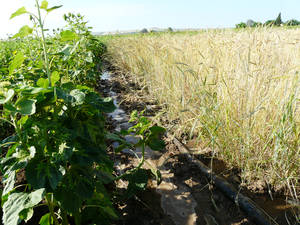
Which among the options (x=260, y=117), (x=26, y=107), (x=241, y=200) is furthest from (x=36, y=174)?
(x=260, y=117)

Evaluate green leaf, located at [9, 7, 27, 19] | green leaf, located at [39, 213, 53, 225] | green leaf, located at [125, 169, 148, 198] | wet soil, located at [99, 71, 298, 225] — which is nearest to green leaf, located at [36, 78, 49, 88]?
green leaf, located at [9, 7, 27, 19]

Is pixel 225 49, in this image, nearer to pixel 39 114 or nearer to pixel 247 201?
pixel 247 201

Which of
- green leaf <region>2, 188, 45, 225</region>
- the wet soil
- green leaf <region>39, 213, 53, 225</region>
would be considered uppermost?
green leaf <region>2, 188, 45, 225</region>

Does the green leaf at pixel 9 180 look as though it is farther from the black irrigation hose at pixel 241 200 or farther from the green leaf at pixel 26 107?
the black irrigation hose at pixel 241 200

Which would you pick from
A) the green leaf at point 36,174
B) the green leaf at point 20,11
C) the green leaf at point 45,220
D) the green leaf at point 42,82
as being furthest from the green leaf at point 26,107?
the green leaf at point 45,220

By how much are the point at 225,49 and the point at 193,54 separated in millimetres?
686

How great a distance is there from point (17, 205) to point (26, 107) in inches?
16.6

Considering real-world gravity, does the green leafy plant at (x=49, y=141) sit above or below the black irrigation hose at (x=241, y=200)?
above

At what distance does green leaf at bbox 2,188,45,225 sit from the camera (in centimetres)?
100

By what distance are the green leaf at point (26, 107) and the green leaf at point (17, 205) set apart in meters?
0.33

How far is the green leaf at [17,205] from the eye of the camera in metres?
1.00

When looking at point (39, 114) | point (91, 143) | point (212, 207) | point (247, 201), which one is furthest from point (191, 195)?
point (39, 114)

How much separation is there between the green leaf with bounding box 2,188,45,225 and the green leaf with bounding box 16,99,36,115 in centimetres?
33

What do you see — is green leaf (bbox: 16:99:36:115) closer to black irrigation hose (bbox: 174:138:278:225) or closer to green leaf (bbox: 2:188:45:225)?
green leaf (bbox: 2:188:45:225)
